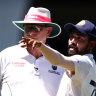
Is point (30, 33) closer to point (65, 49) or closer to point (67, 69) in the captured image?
point (67, 69)

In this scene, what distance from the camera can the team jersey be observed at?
14.5 ft

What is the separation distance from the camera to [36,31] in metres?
4.92

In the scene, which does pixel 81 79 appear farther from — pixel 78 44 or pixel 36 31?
pixel 36 31

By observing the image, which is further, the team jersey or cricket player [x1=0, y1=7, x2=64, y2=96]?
cricket player [x1=0, y1=7, x2=64, y2=96]

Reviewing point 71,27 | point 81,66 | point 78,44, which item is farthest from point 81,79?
point 71,27

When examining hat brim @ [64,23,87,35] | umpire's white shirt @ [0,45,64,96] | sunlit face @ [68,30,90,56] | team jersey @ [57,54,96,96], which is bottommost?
umpire's white shirt @ [0,45,64,96]

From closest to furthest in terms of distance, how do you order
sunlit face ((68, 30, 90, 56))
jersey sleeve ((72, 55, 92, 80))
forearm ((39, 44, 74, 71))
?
→ forearm ((39, 44, 74, 71)) < jersey sleeve ((72, 55, 92, 80)) < sunlit face ((68, 30, 90, 56))

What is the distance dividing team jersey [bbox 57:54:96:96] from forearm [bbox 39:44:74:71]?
0.09 metres

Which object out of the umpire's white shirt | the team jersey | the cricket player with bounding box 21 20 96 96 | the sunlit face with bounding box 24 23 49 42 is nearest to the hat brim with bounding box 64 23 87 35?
the cricket player with bounding box 21 20 96 96

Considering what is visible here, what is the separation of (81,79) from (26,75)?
0.59 m

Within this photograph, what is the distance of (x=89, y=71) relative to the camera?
450 centimetres

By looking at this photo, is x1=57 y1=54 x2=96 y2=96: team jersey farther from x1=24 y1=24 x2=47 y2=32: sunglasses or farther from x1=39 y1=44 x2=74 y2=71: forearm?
x1=24 y1=24 x2=47 y2=32: sunglasses

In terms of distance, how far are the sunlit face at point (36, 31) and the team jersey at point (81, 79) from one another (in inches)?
19.5

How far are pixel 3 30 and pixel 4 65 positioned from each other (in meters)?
2.41
